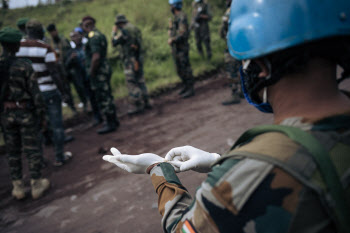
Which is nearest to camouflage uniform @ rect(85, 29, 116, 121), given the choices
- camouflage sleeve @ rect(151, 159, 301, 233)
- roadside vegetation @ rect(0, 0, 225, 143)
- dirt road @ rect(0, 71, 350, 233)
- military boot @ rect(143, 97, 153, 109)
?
dirt road @ rect(0, 71, 350, 233)

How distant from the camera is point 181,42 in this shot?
6074 mm

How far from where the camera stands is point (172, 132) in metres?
4.52

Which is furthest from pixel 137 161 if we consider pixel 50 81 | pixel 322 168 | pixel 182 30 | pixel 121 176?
pixel 182 30

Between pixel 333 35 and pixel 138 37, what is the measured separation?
198 inches

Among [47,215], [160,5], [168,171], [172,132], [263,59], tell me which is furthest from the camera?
[160,5]

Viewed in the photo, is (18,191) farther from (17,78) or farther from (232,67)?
(232,67)

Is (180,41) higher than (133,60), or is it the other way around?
(180,41)

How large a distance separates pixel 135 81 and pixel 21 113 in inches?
111

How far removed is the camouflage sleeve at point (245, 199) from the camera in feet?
2.23

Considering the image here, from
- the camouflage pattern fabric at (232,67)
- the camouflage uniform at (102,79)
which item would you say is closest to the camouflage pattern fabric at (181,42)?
the camouflage pattern fabric at (232,67)

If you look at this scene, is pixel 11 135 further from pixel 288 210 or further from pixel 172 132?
pixel 288 210

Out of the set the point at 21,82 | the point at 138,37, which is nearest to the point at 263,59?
the point at 21,82

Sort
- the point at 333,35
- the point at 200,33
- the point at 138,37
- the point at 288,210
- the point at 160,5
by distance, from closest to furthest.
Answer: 1. the point at 288,210
2. the point at 333,35
3. the point at 138,37
4. the point at 200,33
5. the point at 160,5

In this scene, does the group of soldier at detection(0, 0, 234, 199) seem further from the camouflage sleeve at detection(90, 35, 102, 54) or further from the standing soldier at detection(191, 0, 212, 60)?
the standing soldier at detection(191, 0, 212, 60)
